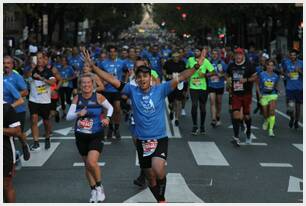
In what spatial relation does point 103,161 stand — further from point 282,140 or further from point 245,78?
point 282,140

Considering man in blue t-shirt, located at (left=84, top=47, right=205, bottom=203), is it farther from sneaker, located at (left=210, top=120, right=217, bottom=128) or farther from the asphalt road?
sneaker, located at (left=210, top=120, right=217, bottom=128)

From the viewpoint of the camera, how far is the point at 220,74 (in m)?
14.0

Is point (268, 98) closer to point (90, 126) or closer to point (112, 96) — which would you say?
point (112, 96)

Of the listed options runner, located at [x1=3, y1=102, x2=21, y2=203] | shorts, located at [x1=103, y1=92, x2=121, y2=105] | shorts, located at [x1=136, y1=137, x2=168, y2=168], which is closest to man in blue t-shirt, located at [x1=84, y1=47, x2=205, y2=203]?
shorts, located at [x1=136, y1=137, x2=168, y2=168]

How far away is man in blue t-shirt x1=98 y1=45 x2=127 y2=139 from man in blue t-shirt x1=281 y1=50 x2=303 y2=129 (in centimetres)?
379

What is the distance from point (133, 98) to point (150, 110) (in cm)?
24


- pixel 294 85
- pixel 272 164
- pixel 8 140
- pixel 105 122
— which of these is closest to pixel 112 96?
pixel 272 164

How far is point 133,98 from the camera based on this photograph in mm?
7020

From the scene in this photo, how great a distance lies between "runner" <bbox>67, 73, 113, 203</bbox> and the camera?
7328 mm

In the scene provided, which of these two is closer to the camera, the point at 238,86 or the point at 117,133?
the point at 238,86

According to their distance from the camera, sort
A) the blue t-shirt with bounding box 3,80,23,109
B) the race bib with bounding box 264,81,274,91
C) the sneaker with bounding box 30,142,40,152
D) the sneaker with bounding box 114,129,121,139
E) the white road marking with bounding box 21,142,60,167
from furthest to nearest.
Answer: the race bib with bounding box 264,81,274,91 → the sneaker with bounding box 114,129,121,139 → the sneaker with bounding box 30,142,40,152 → the white road marking with bounding box 21,142,60,167 → the blue t-shirt with bounding box 3,80,23,109

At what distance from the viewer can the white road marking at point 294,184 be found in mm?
8070

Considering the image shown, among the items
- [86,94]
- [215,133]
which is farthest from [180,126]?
[86,94]

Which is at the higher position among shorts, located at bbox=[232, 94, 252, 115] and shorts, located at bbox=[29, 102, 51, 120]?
shorts, located at bbox=[232, 94, 252, 115]
